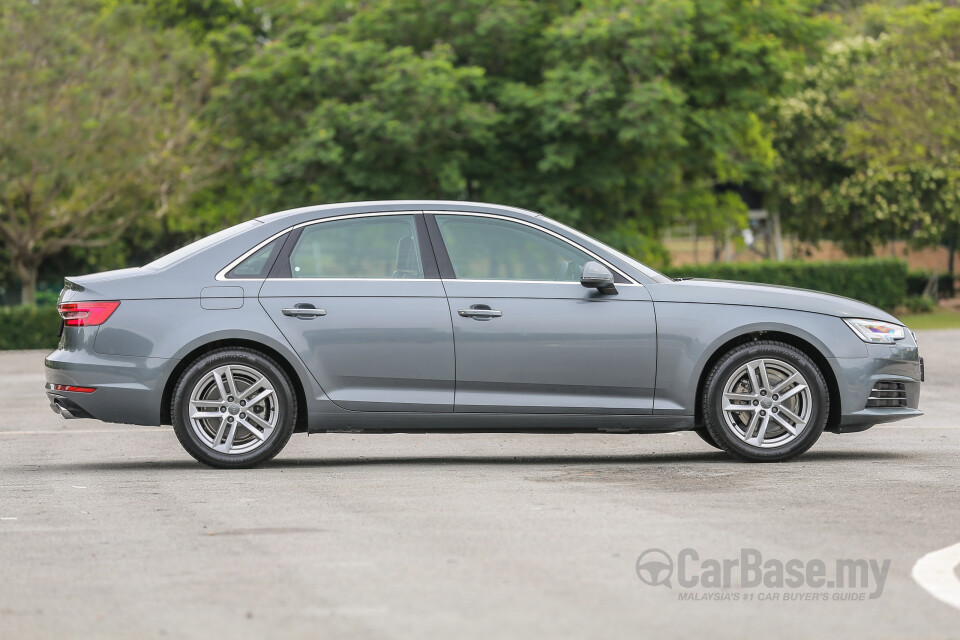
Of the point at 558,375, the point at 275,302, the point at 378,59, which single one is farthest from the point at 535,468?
the point at 378,59

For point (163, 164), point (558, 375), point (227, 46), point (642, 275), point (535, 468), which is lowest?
point (535, 468)

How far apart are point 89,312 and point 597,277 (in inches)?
122

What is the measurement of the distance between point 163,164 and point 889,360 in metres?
32.5

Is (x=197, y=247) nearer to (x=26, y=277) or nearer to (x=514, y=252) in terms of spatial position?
(x=514, y=252)

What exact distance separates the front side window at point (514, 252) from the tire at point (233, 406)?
130 centimetres

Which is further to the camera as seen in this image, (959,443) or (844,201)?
(844,201)

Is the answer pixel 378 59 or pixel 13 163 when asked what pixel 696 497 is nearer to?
Result: pixel 378 59

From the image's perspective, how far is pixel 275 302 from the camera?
9.29m

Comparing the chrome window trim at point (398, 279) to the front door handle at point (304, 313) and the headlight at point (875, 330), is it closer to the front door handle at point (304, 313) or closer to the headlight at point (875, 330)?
the front door handle at point (304, 313)

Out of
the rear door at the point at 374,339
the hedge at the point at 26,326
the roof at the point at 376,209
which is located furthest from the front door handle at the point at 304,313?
the hedge at the point at 26,326

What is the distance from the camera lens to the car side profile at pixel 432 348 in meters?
9.26

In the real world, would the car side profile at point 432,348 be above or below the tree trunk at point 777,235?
below

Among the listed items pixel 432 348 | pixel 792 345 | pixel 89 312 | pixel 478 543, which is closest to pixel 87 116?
pixel 89 312

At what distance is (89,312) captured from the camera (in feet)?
30.7
